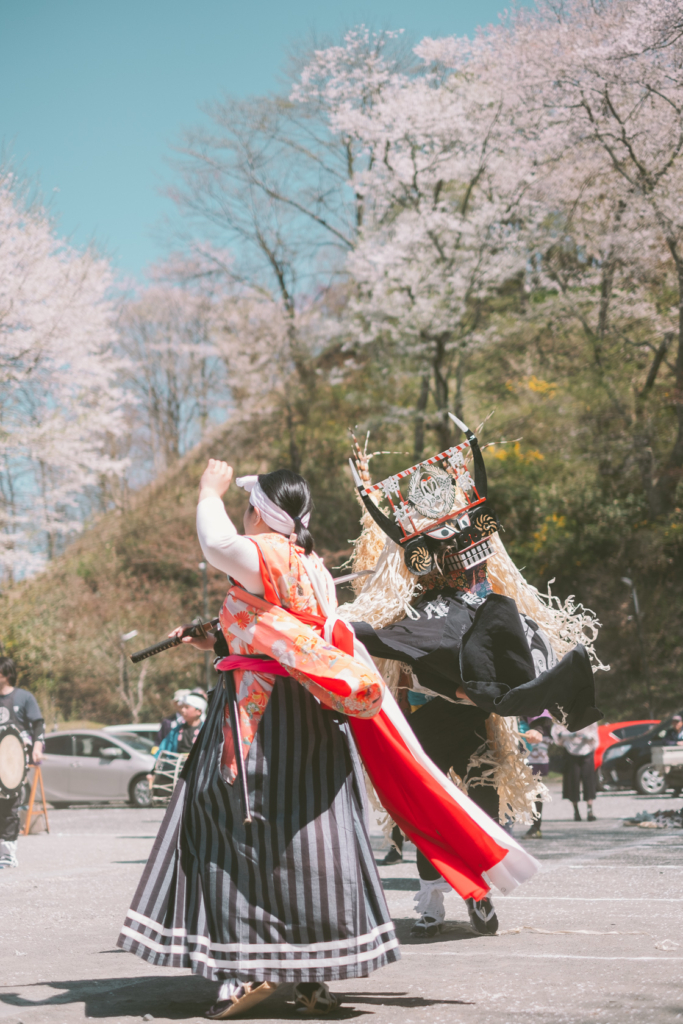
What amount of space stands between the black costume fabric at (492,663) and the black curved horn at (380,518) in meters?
0.65

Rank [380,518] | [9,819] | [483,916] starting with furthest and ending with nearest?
[9,819] → [380,518] → [483,916]

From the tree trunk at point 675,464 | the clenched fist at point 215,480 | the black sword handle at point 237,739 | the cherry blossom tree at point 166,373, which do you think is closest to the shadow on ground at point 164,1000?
the black sword handle at point 237,739

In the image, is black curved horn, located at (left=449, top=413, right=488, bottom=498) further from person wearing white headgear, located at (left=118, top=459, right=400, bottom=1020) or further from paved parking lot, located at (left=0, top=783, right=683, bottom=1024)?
paved parking lot, located at (left=0, top=783, right=683, bottom=1024)

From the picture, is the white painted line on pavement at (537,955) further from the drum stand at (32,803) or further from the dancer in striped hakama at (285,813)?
the drum stand at (32,803)

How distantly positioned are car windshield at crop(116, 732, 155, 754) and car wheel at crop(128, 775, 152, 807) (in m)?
0.57

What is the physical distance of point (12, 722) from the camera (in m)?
8.35

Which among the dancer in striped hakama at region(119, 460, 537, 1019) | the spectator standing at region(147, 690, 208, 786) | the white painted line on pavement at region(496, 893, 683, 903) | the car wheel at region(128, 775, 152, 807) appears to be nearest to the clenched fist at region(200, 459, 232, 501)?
the dancer in striped hakama at region(119, 460, 537, 1019)

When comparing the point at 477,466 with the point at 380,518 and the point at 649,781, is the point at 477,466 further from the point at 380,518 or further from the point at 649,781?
the point at 649,781

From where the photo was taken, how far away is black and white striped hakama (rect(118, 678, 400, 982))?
3219 millimetres

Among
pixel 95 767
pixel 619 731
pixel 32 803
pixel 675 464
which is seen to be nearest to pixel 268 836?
pixel 32 803

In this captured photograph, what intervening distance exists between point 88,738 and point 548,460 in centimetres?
1563

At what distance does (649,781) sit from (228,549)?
15.1 m

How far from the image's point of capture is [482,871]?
367cm

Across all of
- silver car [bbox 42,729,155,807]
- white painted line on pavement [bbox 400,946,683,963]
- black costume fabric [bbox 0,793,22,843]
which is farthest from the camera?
silver car [bbox 42,729,155,807]
